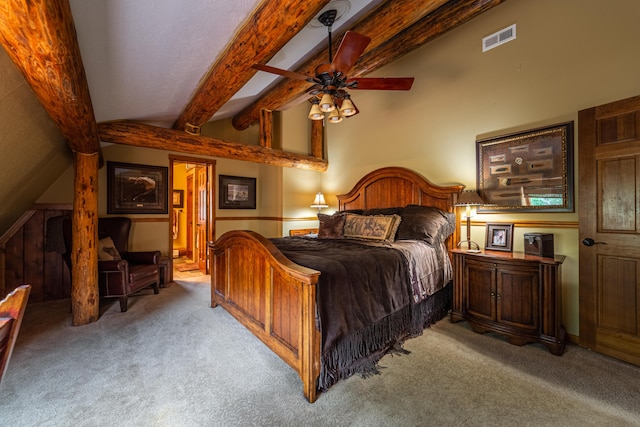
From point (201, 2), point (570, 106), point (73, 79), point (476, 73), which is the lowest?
point (73, 79)

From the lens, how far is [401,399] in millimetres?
1658

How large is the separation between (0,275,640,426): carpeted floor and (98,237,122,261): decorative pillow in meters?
0.93

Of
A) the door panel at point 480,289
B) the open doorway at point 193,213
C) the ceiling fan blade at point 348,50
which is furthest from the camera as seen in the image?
the open doorway at point 193,213

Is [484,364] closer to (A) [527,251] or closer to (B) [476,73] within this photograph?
(A) [527,251]

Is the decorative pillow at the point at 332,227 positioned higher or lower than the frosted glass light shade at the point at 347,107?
lower

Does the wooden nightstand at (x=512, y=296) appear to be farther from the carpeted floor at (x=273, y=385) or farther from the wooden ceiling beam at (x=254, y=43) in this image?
the wooden ceiling beam at (x=254, y=43)

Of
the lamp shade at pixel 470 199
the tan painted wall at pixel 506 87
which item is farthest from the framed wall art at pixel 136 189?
the lamp shade at pixel 470 199

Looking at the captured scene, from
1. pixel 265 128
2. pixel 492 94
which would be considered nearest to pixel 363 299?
pixel 492 94

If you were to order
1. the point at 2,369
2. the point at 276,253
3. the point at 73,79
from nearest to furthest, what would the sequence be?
the point at 2,369
the point at 73,79
the point at 276,253

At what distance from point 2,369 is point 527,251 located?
3.37 metres

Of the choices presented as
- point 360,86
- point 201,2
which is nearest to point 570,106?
point 360,86

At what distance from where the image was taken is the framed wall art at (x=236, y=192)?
202 inches

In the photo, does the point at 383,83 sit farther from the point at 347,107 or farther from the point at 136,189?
the point at 136,189

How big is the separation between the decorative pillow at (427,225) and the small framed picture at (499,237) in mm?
402
